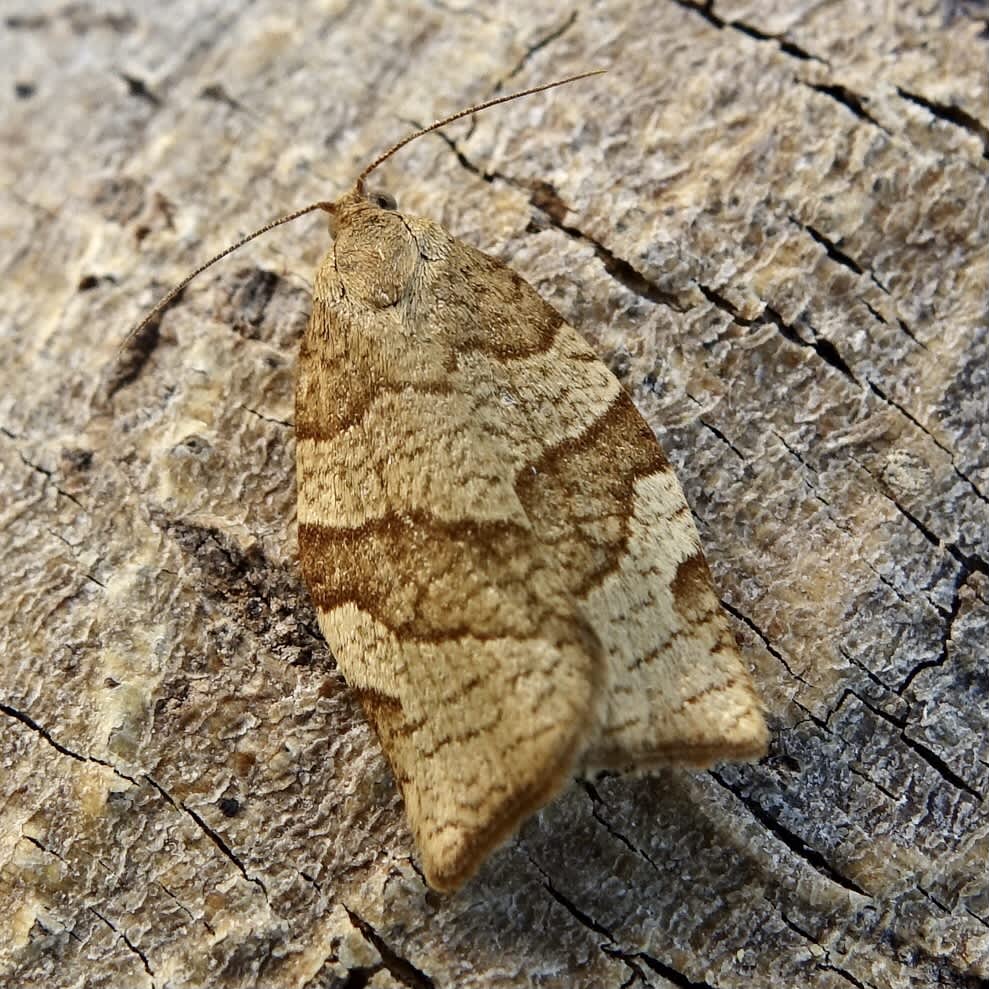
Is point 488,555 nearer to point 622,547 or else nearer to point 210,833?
point 622,547

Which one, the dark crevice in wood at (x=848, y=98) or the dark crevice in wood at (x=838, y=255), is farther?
the dark crevice in wood at (x=848, y=98)

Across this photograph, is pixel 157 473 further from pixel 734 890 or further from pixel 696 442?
pixel 734 890

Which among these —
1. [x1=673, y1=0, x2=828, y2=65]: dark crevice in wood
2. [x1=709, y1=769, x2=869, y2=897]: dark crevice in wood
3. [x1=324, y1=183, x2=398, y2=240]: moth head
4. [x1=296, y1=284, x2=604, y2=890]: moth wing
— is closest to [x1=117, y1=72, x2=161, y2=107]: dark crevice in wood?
[x1=324, y1=183, x2=398, y2=240]: moth head

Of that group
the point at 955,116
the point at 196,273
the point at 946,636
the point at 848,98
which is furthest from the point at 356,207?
the point at 946,636

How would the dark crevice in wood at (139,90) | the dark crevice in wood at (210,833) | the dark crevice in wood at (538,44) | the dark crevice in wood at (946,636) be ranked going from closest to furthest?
the dark crevice in wood at (210,833) < the dark crevice in wood at (946,636) < the dark crevice in wood at (538,44) < the dark crevice in wood at (139,90)

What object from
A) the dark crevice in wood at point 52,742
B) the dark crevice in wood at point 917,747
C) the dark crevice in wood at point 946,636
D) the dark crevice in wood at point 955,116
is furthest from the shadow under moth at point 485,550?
the dark crevice in wood at point 955,116

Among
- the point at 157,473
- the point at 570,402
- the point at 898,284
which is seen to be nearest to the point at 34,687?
the point at 157,473

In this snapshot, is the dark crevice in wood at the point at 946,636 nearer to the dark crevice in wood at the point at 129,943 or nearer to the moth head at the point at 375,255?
the moth head at the point at 375,255

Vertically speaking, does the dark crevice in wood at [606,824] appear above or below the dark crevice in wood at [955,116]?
below

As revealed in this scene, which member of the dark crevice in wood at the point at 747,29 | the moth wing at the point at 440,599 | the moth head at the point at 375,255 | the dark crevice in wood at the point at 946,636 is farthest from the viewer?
the dark crevice in wood at the point at 747,29
